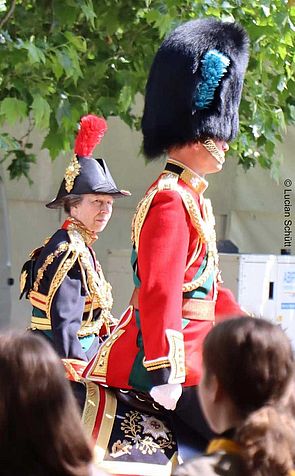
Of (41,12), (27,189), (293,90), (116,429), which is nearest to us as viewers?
(116,429)

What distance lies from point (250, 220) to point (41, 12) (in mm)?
4288

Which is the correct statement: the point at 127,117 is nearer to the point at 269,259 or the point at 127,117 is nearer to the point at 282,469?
the point at 269,259

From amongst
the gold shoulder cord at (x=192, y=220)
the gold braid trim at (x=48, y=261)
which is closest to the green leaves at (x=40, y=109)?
the gold braid trim at (x=48, y=261)

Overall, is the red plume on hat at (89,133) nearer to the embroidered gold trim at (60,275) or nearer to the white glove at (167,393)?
the embroidered gold trim at (60,275)

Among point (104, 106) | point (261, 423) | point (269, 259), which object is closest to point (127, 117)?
point (104, 106)

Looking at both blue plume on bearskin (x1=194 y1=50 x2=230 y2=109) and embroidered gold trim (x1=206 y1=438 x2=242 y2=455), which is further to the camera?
blue plume on bearskin (x1=194 y1=50 x2=230 y2=109)

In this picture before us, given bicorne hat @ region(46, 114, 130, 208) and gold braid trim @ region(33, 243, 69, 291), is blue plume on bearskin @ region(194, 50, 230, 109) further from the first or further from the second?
gold braid trim @ region(33, 243, 69, 291)

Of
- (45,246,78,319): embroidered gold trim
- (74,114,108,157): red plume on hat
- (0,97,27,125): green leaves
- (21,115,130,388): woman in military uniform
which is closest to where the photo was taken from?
(21,115,130,388): woman in military uniform

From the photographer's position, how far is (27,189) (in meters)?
8.44

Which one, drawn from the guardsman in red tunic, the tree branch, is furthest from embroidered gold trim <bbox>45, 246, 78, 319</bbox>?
the tree branch

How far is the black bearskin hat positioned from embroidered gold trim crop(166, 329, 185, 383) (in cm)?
73

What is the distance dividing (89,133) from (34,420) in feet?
8.14

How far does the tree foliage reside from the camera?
5121 millimetres

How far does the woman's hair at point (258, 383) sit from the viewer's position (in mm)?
2133
